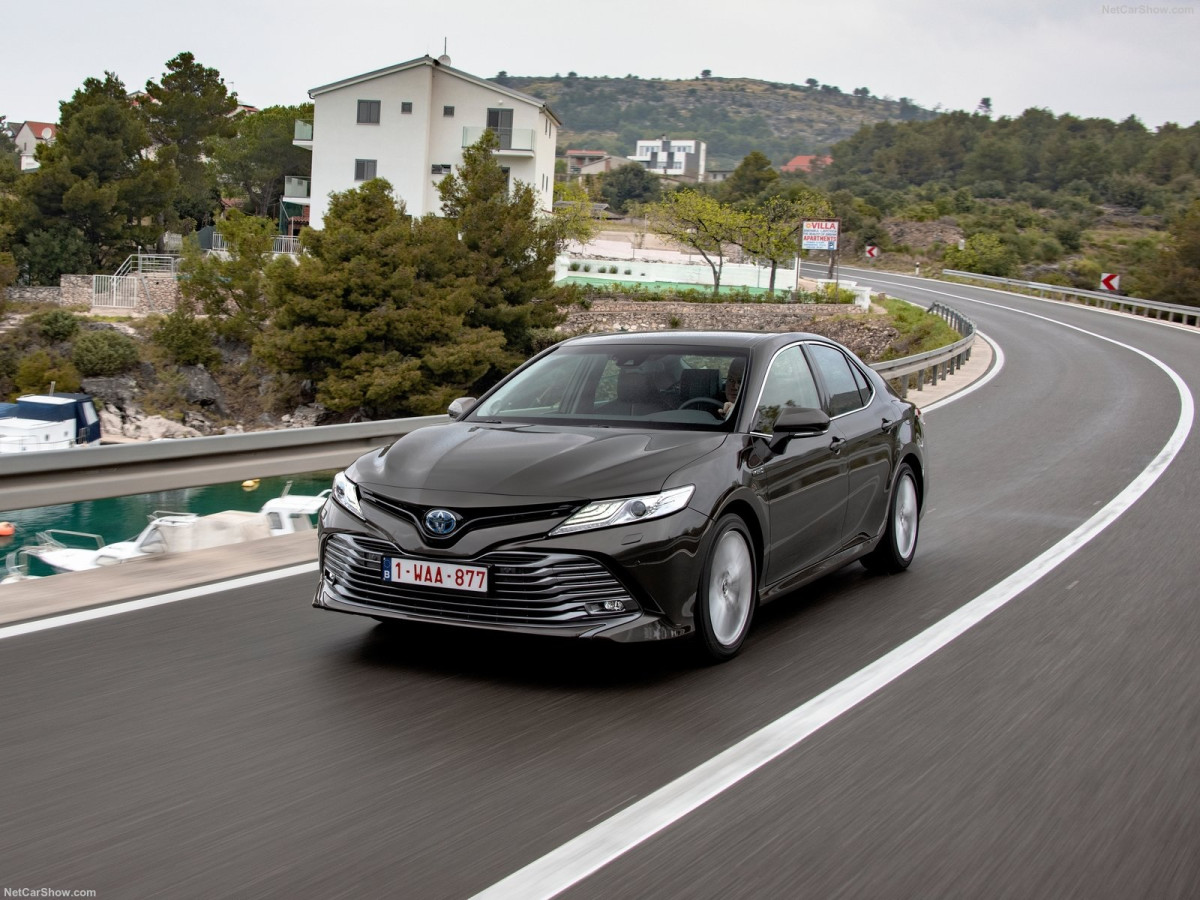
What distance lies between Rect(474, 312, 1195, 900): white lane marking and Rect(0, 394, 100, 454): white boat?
95.7 feet

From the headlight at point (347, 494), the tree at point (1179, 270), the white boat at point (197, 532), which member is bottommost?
the white boat at point (197, 532)

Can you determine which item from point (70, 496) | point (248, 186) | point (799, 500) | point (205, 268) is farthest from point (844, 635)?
point (248, 186)

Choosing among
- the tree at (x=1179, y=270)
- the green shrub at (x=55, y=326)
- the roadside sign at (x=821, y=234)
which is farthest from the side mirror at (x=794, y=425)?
the roadside sign at (x=821, y=234)

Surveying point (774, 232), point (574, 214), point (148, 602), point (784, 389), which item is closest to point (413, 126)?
A: point (574, 214)

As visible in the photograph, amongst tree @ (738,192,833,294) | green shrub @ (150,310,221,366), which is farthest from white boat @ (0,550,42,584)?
tree @ (738,192,833,294)

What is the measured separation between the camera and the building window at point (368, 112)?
73.4m

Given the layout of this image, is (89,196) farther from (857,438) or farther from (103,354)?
(857,438)

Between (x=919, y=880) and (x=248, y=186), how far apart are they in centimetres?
10343

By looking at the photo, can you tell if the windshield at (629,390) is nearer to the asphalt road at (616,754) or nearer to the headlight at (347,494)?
the headlight at (347,494)

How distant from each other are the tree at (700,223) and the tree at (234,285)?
95.8 ft

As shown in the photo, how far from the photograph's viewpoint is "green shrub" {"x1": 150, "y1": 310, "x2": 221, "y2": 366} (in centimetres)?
5641

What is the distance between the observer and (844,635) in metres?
6.45

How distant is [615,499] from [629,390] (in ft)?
4.26

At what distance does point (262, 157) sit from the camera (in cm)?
9938
